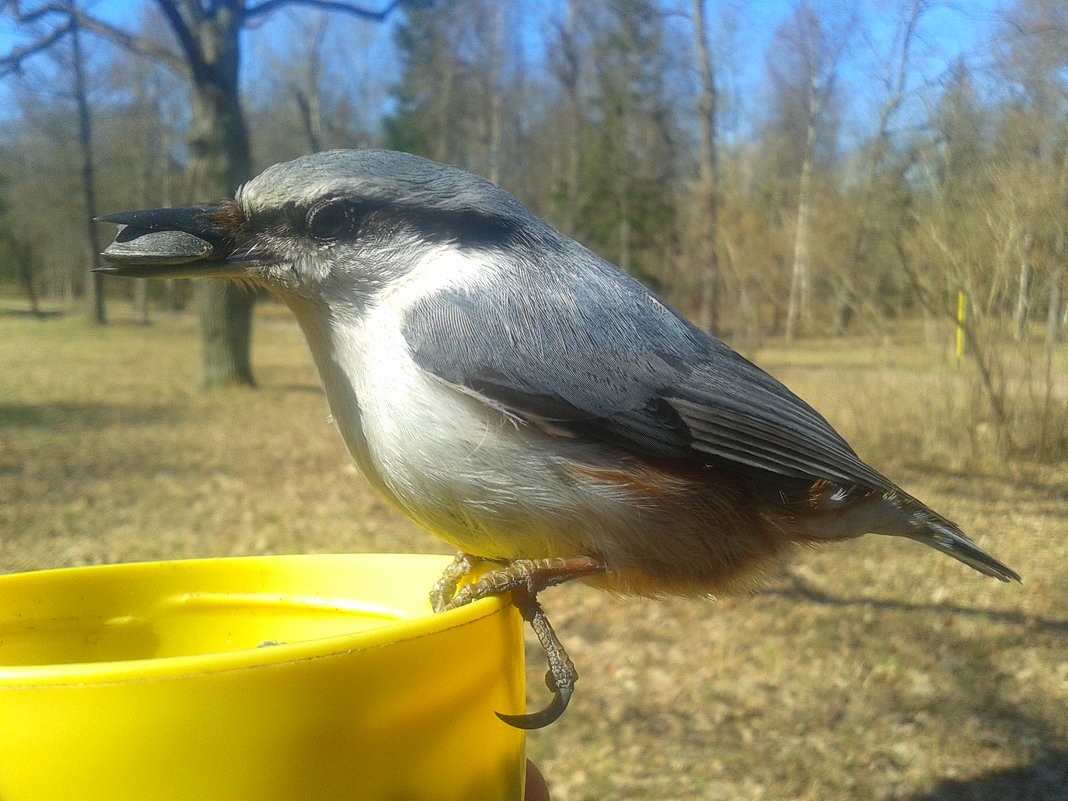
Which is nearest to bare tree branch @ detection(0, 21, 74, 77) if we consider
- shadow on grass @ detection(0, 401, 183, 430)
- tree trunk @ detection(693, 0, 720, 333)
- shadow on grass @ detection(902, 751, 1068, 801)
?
shadow on grass @ detection(0, 401, 183, 430)

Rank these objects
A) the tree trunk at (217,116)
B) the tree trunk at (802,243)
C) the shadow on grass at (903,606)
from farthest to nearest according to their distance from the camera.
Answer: the tree trunk at (217,116), the tree trunk at (802,243), the shadow on grass at (903,606)

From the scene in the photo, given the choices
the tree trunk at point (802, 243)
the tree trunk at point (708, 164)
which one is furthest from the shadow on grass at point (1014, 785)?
the tree trunk at point (708, 164)

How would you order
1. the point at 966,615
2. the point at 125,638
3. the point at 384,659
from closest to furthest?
the point at 384,659
the point at 125,638
the point at 966,615

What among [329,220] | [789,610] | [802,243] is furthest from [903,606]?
[802,243]

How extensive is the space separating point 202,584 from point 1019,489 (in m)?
5.22

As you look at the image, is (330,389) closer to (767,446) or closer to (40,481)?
(767,446)

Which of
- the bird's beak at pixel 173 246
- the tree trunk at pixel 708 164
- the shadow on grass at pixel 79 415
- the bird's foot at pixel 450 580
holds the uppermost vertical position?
the tree trunk at pixel 708 164

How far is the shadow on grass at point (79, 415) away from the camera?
7.29m

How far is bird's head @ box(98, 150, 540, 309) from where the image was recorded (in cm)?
142

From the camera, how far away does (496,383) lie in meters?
1.35

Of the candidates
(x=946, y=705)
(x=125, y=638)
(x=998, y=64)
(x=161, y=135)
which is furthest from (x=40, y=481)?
(x=161, y=135)

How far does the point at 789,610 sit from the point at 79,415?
7.16 meters

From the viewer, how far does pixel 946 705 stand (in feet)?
9.85

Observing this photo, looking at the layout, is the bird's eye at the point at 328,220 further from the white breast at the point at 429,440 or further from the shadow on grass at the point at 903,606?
the shadow on grass at the point at 903,606
